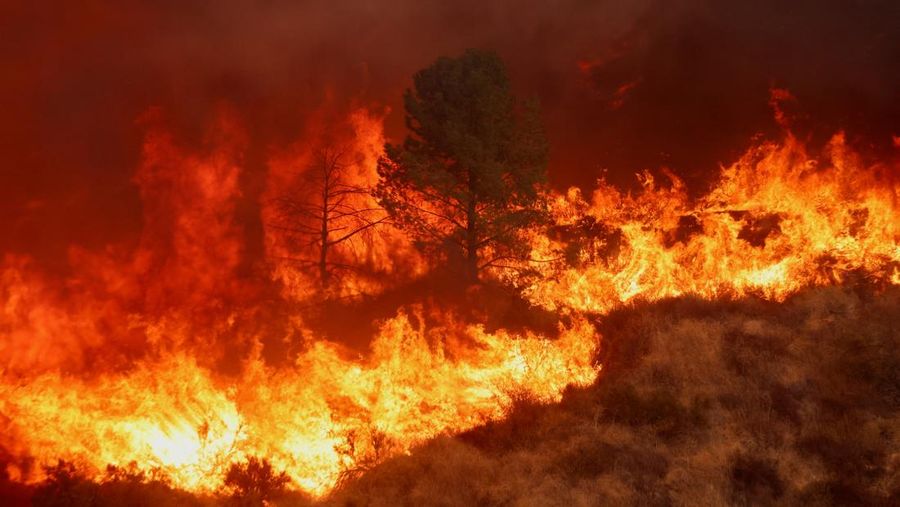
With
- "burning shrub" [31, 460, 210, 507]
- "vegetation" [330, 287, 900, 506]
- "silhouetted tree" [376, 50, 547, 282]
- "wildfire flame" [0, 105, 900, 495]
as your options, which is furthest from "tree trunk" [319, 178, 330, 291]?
"burning shrub" [31, 460, 210, 507]

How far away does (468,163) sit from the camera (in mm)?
16062

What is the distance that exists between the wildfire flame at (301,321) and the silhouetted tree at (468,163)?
1.69m

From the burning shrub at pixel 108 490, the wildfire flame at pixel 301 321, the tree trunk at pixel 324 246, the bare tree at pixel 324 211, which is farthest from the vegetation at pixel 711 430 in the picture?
the bare tree at pixel 324 211

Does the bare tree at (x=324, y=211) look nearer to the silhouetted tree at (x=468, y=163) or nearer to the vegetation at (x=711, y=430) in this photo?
the silhouetted tree at (x=468, y=163)

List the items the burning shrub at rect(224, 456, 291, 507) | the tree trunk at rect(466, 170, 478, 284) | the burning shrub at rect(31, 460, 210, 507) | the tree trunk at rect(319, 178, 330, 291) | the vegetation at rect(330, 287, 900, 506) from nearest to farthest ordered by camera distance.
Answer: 1. the vegetation at rect(330, 287, 900, 506)
2. the burning shrub at rect(31, 460, 210, 507)
3. the burning shrub at rect(224, 456, 291, 507)
4. the tree trunk at rect(466, 170, 478, 284)
5. the tree trunk at rect(319, 178, 330, 291)

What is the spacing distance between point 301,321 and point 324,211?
3864 mm

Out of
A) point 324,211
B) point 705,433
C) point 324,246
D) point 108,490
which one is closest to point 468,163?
point 324,211

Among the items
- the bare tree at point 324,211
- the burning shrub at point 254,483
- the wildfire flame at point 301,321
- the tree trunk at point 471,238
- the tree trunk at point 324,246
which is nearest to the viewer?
the burning shrub at point 254,483

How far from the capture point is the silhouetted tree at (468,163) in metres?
16.1

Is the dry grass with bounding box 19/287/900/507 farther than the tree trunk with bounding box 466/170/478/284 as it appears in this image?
No

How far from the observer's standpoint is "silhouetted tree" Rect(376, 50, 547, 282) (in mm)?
16141

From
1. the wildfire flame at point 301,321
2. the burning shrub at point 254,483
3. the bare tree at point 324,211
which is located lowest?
the burning shrub at point 254,483

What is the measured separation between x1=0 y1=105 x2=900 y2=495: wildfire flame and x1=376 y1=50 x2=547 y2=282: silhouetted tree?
1694 millimetres

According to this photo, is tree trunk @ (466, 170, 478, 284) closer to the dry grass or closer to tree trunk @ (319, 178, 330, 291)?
tree trunk @ (319, 178, 330, 291)
